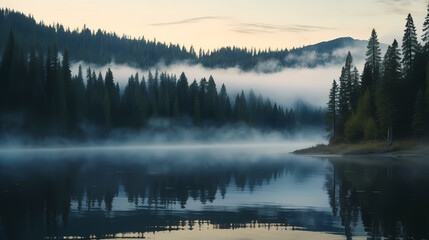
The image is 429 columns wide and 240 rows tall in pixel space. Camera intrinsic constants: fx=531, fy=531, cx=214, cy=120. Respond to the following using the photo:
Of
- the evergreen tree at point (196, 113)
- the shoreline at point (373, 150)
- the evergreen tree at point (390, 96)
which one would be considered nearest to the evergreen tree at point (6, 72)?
the evergreen tree at point (196, 113)

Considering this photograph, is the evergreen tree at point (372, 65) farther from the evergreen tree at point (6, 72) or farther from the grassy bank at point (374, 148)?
the evergreen tree at point (6, 72)

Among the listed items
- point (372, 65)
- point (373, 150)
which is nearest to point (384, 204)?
point (373, 150)

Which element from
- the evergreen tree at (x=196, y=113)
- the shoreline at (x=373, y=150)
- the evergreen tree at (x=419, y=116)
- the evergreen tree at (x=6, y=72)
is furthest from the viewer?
the evergreen tree at (x=196, y=113)

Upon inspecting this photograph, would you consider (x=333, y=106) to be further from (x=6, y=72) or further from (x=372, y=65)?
(x=6, y=72)

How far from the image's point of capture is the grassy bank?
85.0 meters

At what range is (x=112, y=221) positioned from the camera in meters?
23.5

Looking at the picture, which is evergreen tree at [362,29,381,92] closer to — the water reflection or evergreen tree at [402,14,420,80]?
evergreen tree at [402,14,420,80]

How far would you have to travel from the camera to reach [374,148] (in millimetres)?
92688

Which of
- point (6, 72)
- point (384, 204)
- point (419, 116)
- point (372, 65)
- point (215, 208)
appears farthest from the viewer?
point (6, 72)

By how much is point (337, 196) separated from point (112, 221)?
1507 cm

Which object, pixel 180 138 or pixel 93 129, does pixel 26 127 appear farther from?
pixel 180 138

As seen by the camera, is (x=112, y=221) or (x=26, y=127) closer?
(x=112, y=221)

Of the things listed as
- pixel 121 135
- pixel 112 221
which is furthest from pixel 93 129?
pixel 112 221

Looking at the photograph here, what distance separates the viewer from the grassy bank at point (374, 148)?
279 feet
